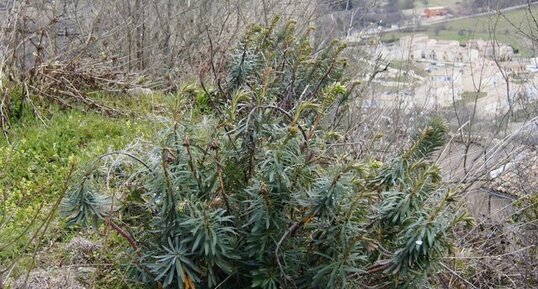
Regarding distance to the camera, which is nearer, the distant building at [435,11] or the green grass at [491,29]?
the green grass at [491,29]

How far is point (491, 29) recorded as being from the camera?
7.22m

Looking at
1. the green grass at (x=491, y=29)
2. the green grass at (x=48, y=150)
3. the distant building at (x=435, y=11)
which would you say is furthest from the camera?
the distant building at (x=435, y=11)

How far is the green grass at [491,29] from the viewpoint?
7.08 metres

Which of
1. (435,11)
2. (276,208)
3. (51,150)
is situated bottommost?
(435,11)

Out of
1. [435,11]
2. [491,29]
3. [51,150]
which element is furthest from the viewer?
[435,11]

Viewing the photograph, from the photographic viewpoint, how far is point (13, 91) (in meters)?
6.33

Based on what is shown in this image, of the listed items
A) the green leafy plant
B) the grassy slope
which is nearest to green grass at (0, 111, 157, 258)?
the grassy slope

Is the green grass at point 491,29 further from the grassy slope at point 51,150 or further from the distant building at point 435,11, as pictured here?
the grassy slope at point 51,150

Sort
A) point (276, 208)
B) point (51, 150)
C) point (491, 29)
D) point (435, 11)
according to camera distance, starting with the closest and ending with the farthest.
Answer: point (276, 208) → point (51, 150) → point (491, 29) → point (435, 11)

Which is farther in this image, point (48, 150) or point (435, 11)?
point (435, 11)

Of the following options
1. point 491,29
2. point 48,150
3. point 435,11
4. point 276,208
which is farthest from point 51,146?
point 435,11

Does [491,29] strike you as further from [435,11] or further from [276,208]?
[435,11]

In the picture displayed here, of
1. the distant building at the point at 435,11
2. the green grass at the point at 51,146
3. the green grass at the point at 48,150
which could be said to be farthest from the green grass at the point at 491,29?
the green grass at the point at 48,150

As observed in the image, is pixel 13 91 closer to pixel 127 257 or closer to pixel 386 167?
pixel 127 257
